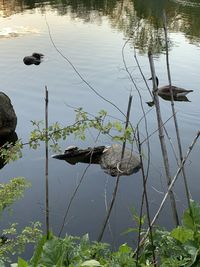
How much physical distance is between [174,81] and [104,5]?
16808 millimetres

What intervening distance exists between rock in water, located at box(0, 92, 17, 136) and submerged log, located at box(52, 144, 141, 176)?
1.94 metres

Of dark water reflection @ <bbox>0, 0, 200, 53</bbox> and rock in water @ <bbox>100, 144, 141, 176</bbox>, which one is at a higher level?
dark water reflection @ <bbox>0, 0, 200, 53</bbox>

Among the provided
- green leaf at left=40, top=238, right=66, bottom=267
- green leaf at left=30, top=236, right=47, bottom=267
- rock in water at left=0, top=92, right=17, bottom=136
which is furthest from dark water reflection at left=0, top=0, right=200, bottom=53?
green leaf at left=40, top=238, right=66, bottom=267

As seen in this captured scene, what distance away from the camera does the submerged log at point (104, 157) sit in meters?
9.76

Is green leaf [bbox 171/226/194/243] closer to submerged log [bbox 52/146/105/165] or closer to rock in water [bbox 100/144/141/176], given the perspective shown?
rock in water [bbox 100/144/141/176]

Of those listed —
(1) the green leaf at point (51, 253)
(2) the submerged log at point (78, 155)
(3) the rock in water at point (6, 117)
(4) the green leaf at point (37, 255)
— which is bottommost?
(2) the submerged log at point (78, 155)

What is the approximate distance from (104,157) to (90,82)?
6.22 meters

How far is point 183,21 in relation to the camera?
82.6ft

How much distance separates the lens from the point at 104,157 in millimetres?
10117

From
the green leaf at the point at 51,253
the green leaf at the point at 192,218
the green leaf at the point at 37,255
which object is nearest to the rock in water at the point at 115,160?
the green leaf at the point at 192,218

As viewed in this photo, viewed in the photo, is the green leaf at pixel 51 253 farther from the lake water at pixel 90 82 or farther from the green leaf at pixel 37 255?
the lake water at pixel 90 82

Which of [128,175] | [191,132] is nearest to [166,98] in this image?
[191,132]

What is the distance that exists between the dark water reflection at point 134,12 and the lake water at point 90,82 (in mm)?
73

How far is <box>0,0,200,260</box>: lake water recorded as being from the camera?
8.43 m
